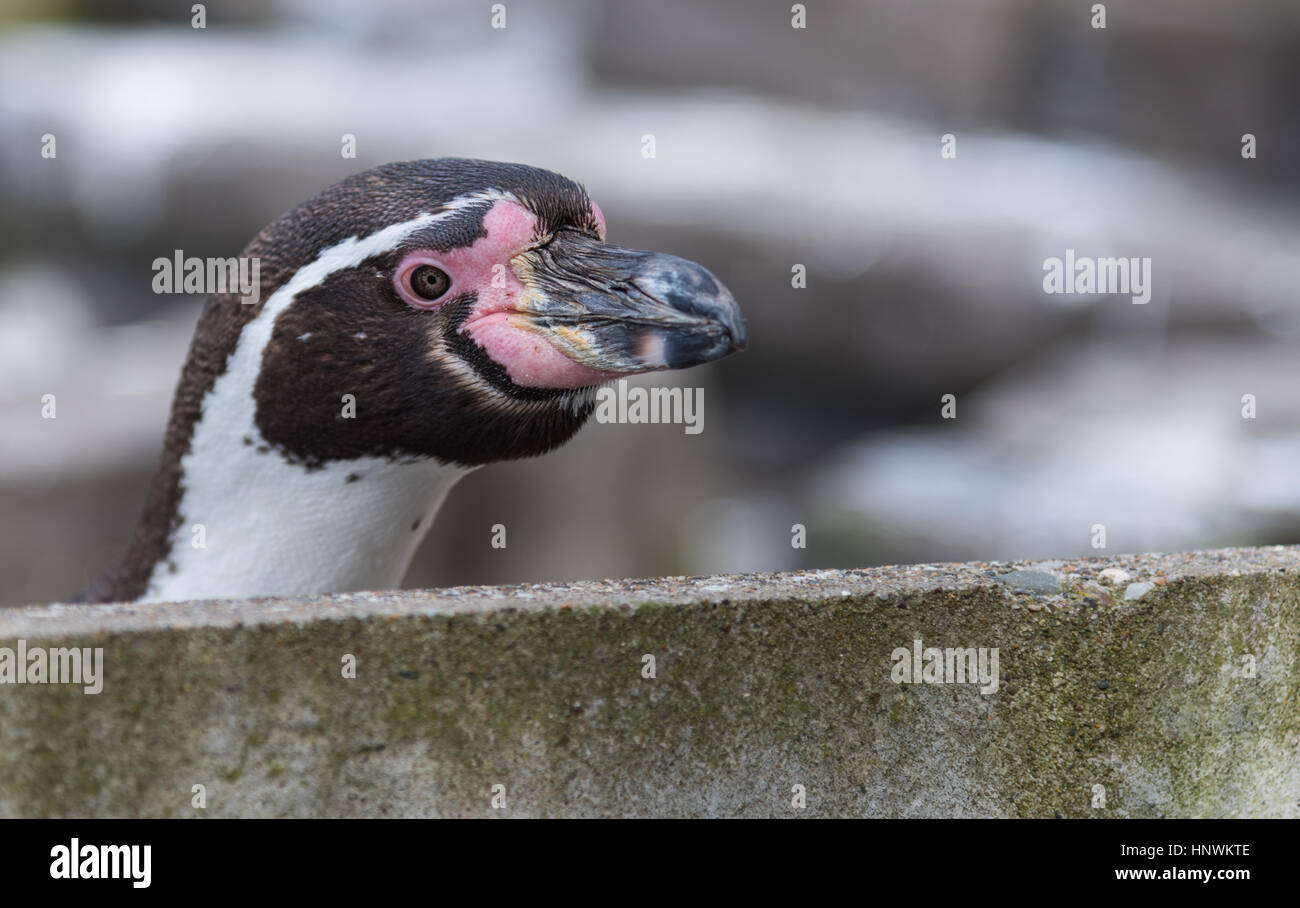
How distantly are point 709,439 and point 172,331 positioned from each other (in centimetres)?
337

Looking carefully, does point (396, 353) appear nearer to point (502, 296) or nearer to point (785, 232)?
point (502, 296)

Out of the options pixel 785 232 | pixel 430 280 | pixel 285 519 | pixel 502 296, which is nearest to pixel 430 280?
pixel 430 280

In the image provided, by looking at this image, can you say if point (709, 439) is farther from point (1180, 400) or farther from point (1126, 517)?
point (1180, 400)

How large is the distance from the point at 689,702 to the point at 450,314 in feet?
3.30

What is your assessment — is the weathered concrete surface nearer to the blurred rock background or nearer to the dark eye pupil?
the dark eye pupil

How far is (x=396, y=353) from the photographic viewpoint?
259 cm

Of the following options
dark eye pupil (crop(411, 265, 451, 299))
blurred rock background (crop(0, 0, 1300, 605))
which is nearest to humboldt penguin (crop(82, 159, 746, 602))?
dark eye pupil (crop(411, 265, 451, 299))

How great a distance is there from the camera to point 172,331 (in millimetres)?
6641

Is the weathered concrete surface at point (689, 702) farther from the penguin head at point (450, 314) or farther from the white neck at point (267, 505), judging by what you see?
the white neck at point (267, 505)

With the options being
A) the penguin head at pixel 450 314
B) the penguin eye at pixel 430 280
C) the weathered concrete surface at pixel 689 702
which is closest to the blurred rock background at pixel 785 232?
the penguin head at pixel 450 314

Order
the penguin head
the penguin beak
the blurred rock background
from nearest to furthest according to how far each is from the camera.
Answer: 1. the penguin beak
2. the penguin head
3. the blurred rock background

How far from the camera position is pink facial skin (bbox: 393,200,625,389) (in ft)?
8.32

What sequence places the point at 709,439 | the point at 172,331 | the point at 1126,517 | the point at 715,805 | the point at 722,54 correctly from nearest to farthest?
the point at 715,805 → the point at 172,331 → the point at 1126,517 → the point at 709,439 → the point at 722,54

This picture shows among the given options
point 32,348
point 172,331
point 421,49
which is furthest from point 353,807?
point 421,49
